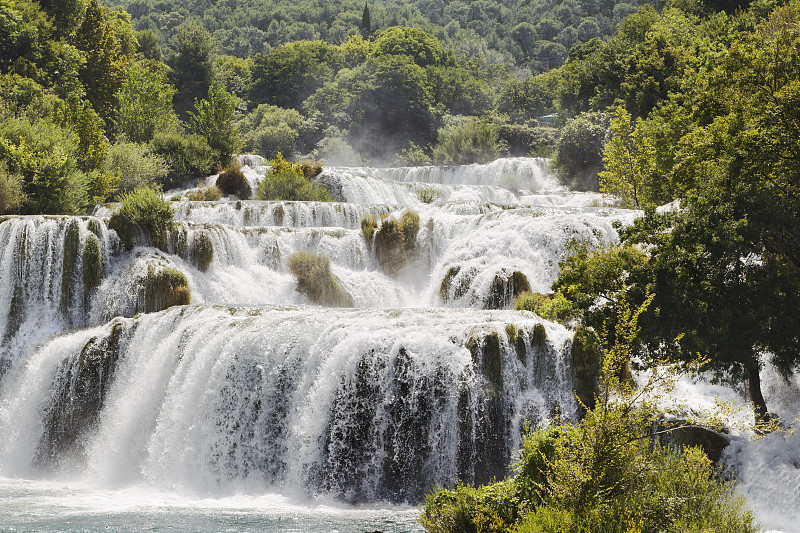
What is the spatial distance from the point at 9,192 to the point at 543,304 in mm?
18077

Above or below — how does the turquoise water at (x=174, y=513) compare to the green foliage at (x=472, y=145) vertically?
below

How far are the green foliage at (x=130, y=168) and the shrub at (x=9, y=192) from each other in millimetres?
6542

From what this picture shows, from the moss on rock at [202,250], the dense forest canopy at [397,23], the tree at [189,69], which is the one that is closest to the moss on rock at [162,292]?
the moss on rock at [202,250]

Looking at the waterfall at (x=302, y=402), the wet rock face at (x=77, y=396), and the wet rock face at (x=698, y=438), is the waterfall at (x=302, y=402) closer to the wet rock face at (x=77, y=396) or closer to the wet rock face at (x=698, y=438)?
the wet rock face at (x=77, y=396)

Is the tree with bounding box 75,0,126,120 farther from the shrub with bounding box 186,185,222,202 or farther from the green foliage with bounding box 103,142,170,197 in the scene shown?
the shrub with bounding box 186,185,222,202

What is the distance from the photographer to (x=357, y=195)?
34.8 meters

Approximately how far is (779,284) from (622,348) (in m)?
6.40

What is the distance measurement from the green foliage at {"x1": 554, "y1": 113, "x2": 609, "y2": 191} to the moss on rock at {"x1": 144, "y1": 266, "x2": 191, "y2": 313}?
2581 centimetres

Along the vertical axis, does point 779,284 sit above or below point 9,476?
above

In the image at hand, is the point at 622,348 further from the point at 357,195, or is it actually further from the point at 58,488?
the point at 357,195

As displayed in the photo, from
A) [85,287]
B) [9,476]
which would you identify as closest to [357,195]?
[85,287]

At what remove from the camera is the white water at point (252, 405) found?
13359 mm

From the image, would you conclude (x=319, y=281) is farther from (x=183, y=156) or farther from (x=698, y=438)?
(x=183, y=156)

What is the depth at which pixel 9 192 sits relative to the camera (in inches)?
931
